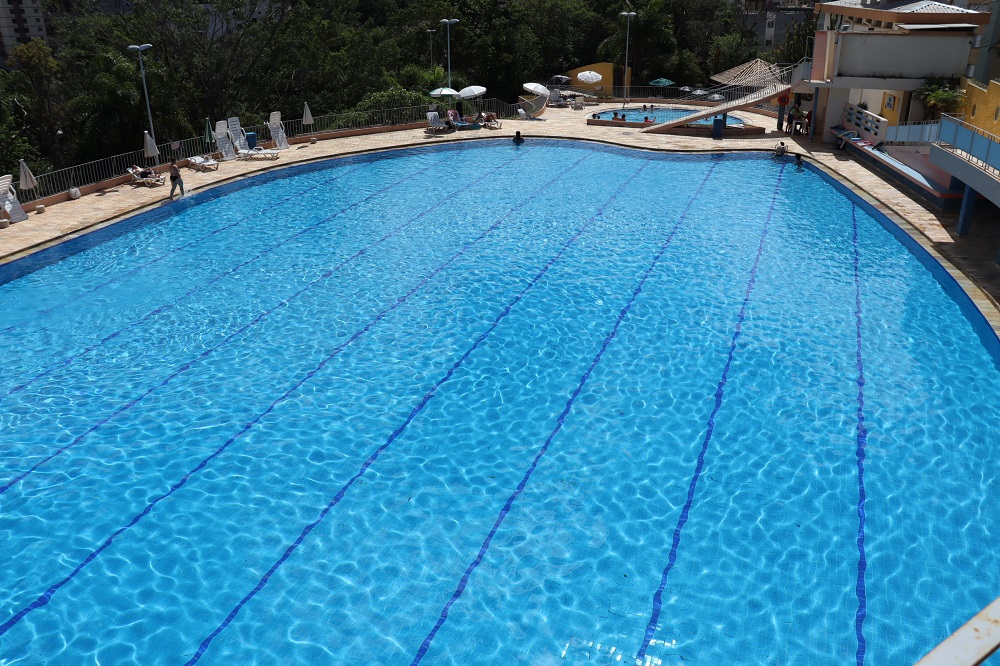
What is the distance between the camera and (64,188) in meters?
19.7

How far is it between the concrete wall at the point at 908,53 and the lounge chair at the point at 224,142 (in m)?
18.5

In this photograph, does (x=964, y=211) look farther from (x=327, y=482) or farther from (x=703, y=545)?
(x=327, y=482)

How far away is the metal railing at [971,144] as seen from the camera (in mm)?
12859

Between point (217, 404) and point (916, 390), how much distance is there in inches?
368

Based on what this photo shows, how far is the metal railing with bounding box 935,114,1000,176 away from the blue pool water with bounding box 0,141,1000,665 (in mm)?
2073

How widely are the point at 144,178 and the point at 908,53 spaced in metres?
21.5

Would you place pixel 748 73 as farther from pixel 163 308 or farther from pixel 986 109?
pixel 163 308

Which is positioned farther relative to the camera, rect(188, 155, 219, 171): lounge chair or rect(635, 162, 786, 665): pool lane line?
rect(188, 155, 219, 171): lounge chair

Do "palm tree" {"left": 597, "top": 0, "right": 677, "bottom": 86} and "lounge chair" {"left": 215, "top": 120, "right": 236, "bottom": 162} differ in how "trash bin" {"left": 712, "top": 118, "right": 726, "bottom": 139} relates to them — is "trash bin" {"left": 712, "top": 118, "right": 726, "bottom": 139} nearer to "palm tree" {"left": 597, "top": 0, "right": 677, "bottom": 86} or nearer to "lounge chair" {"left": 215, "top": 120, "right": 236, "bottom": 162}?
"lounge chair" {"left": 215, "top": 120, "right": 236, "bottom": 162}

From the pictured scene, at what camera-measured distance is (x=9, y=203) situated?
55.6 feet

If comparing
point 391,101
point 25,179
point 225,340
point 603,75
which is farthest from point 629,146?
point 603,75

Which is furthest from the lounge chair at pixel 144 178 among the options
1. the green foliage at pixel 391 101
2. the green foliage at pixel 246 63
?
the green foliage at pixel 391 101

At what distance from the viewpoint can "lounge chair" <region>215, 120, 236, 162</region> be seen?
2286 centimetres

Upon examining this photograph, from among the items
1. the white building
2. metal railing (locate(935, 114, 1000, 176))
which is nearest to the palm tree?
metal railing (locate(935, 114, 1000, 176))
